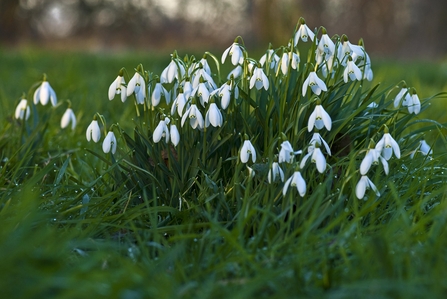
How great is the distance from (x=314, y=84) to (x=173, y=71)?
525mm

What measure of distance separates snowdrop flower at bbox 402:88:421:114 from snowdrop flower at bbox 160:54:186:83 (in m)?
0.87

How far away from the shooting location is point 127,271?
4.09 ft

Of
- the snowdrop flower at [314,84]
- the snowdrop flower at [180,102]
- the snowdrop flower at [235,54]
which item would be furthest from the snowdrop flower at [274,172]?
the snowdrop flower at [235,54]

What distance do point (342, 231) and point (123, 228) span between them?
2.29 feet

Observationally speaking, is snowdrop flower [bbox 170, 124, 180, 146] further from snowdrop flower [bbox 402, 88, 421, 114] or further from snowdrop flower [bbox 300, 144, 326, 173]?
snowdrop flower [bbox 402, 88, 421, 114]

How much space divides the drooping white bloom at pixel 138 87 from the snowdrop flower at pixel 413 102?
99 centimetres

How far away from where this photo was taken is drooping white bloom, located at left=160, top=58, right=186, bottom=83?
79.1 inches

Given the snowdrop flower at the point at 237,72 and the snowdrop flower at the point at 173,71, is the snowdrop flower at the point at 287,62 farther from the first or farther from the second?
the snowdrop flower at the point at 173,71

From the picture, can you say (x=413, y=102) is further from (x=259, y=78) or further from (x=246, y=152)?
(x=246, y=152)

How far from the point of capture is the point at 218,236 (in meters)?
1.59

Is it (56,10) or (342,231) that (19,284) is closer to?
(342,231)

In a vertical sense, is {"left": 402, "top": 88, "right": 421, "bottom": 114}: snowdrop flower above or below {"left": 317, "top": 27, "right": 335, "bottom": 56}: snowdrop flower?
below

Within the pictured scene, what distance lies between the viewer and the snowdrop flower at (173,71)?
6.59 feet

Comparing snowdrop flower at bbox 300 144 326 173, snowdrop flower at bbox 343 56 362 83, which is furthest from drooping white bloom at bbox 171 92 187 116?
snowdrop flower at bbox 343 56 362 83
